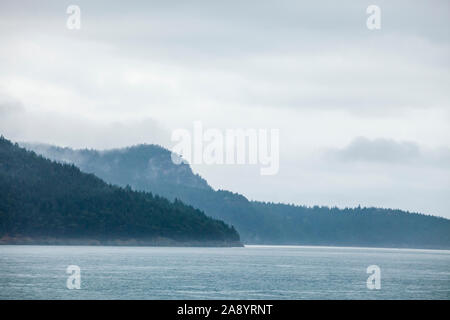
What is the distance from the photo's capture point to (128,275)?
6156 inches

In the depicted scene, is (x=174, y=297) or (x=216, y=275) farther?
(x=216, y=275)
